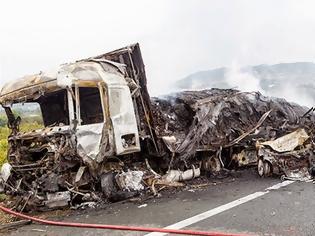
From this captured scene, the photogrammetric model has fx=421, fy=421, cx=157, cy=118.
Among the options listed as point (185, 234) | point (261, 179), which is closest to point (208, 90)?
point (261, 179)

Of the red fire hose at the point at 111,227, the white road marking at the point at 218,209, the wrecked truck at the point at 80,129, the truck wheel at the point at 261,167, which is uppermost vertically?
the wrecked truck at the point at 80,129

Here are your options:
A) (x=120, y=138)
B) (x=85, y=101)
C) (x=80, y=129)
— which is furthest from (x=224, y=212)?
(x=85, y=101)

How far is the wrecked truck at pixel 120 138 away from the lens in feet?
23.1

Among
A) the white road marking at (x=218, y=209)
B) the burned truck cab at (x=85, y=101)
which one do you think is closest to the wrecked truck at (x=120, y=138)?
the burned truck cab at (x=85, y=101)

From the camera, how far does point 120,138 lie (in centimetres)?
739

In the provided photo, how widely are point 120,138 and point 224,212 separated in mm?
2282

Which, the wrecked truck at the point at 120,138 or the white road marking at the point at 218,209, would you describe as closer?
the white road marking at the point at 218,209

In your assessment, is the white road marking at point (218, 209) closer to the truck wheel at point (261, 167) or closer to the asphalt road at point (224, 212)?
the asphalt road at point (224, 212)

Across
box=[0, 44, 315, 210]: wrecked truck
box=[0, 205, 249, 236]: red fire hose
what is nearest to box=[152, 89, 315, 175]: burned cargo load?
box=[0, 44, 315, 210]: wrecked truck

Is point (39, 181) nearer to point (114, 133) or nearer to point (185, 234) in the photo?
point (114, 133)

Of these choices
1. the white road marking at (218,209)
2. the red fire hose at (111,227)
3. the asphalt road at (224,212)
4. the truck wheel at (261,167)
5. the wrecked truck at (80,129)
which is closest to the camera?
the red fire hose at (111,227)

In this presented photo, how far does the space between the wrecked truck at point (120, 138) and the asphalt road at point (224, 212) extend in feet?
1.77

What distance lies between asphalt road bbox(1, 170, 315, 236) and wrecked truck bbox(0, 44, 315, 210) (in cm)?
54

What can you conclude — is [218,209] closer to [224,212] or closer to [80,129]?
[224,212]
